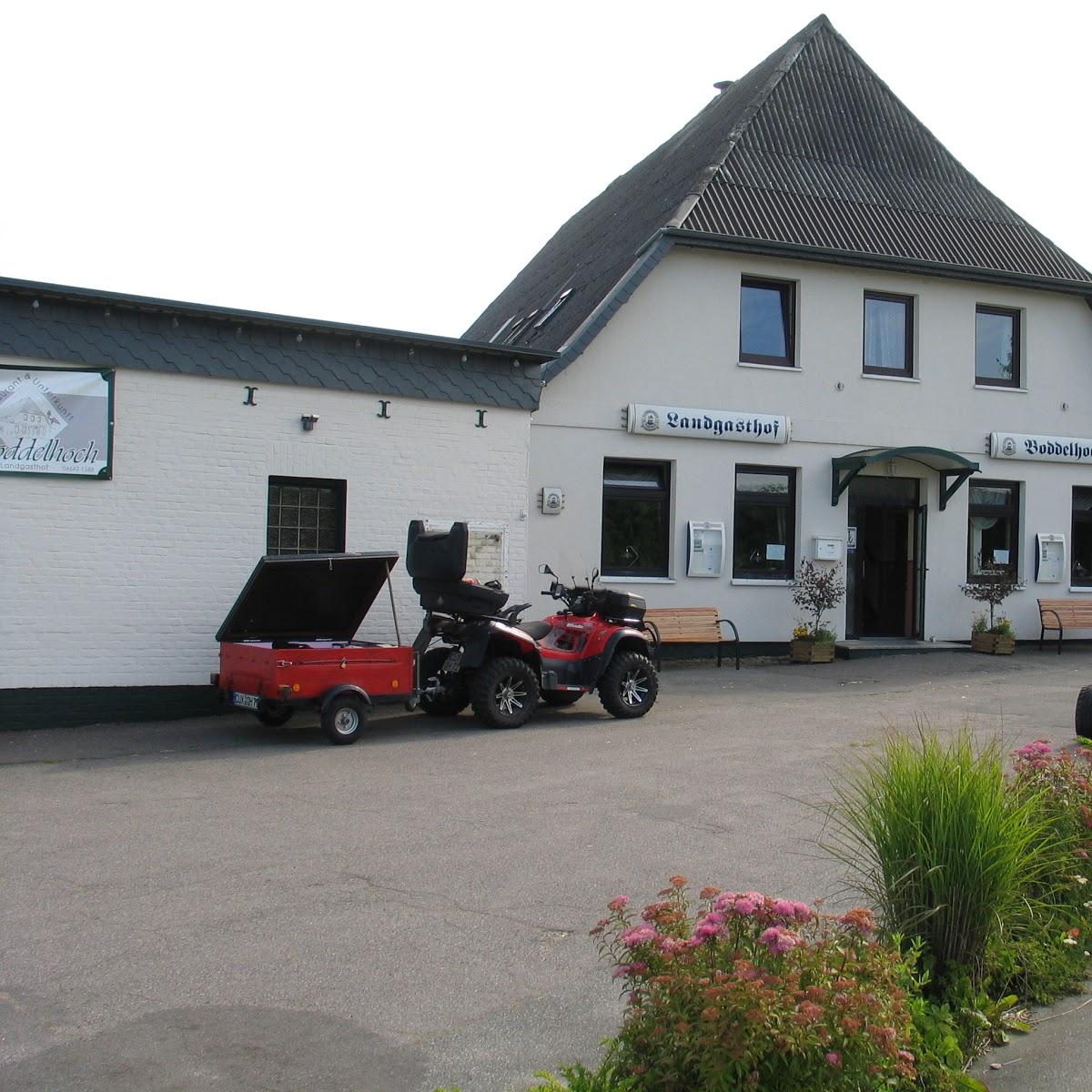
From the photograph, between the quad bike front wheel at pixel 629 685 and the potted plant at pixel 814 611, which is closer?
the quad bike front wheel at pixel 629 685

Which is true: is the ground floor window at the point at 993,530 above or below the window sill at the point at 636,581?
A: above

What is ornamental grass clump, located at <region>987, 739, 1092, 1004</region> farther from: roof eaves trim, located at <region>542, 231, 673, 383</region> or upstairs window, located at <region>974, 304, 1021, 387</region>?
upstairs window, located at <region>974, 304, 1021, 387</region>

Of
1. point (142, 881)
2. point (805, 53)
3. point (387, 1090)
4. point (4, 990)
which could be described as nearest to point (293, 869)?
point (142, 881)

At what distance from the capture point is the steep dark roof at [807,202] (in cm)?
1911

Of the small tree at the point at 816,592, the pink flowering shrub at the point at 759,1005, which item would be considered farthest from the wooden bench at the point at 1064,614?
the pink flowering shrub at the point at 759,1005

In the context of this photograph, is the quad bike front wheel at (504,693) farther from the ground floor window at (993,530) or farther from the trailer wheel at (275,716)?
the ground floor window at (993,530)

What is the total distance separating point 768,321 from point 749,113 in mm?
4506

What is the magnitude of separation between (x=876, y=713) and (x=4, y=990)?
33.3ft

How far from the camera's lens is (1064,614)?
816 inches

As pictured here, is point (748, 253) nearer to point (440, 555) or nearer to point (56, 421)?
point (440, 555)

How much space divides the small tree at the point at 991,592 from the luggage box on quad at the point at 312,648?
11.0m

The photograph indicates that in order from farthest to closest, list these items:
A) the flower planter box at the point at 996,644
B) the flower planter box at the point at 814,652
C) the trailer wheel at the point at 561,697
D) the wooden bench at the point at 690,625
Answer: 1. the flower planter box at the point at 996,644
2. the flower planter box at the point at 814,652
3. the wooden bench at the point at 690,625
4. the trailer wheel at the point at 561,697

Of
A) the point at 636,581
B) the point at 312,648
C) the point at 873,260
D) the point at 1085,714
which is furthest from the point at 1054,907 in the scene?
the point at 873,260

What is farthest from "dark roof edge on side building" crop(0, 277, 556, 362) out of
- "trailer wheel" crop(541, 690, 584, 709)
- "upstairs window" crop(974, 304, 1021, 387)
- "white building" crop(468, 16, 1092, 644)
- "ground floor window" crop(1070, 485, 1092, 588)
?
"ground floor window" crop(1070, 485, 1092, 588)
